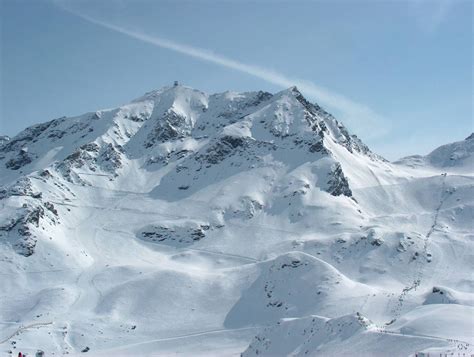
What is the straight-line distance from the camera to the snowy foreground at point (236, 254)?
300 feet

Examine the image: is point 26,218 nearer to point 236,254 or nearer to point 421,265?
point 236,254

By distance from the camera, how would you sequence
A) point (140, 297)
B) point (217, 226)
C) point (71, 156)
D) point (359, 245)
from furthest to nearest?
point (71, 156) → point (217, 226) → point (359, 245) → point (140, 297)

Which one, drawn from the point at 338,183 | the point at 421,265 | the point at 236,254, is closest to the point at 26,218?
the point at 236,254

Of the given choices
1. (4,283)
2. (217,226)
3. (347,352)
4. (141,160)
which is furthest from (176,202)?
(347,352)

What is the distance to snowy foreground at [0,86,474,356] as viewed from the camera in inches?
3600

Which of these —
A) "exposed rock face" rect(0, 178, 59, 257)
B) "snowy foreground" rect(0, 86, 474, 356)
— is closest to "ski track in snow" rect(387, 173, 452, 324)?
"snowy foreground" rect(0, 86, 474, 356)

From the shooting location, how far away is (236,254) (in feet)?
463

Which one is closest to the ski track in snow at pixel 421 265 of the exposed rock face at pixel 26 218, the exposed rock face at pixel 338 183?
the exposed rock face at pixel 338 183

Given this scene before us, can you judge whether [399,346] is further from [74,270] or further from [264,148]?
[264,148]

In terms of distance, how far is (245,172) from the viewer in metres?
182

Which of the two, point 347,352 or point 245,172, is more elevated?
point 245,172

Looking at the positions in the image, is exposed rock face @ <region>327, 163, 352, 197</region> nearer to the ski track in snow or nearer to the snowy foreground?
the snowy foreground

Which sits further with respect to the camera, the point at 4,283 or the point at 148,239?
the point at 148,239

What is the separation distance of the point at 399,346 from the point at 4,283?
87658 millimetres
